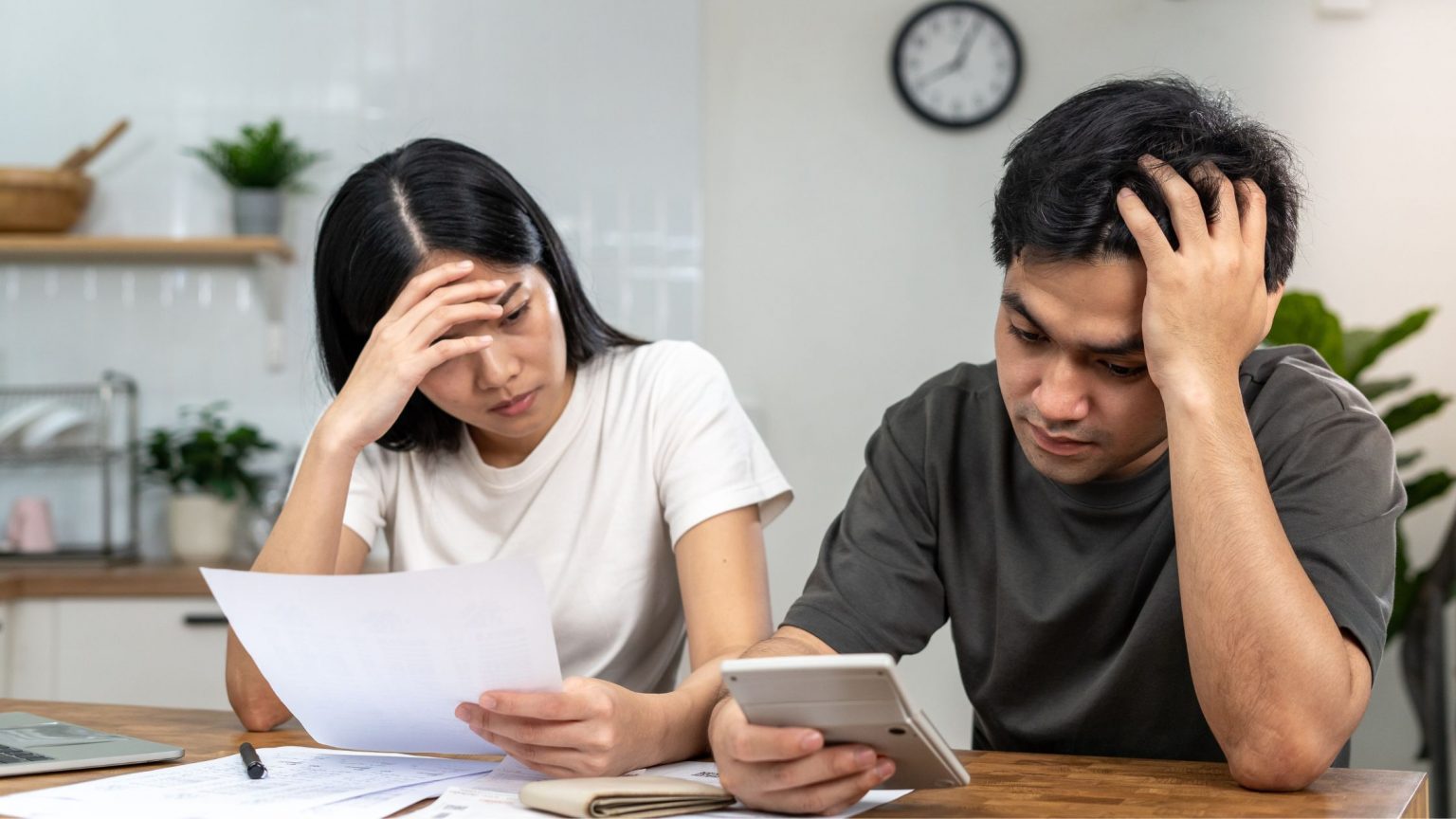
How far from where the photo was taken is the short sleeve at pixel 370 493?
1.64 m

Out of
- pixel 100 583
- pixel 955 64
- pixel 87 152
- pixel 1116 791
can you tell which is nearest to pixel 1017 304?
pixel 1116 791

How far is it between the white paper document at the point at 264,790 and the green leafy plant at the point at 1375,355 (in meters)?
2.07

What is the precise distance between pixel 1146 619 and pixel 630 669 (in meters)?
0.61

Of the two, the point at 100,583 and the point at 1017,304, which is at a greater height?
the point at 1017,304

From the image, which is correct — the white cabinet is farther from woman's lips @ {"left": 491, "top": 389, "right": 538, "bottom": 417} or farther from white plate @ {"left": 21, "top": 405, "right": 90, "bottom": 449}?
woman's lips @ {"left": 491, "top": 389, "right": 538, "bottom": 417}

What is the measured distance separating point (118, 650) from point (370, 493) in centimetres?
150

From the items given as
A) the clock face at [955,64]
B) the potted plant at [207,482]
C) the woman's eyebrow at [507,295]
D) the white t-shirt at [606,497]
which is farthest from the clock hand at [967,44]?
the woman's eyebrow at [507,295]

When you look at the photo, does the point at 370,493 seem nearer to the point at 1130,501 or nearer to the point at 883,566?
the point at 883,566

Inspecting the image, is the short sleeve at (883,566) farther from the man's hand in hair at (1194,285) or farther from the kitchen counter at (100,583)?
the kitchen counter at (100,583)

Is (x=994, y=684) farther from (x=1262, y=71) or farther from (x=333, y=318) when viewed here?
(x=1262, y=71)

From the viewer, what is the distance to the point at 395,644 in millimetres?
1072

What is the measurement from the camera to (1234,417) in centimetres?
111

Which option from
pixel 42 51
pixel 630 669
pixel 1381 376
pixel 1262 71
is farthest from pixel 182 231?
pixel 1381 376

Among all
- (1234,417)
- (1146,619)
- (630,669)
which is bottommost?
(630,669)
